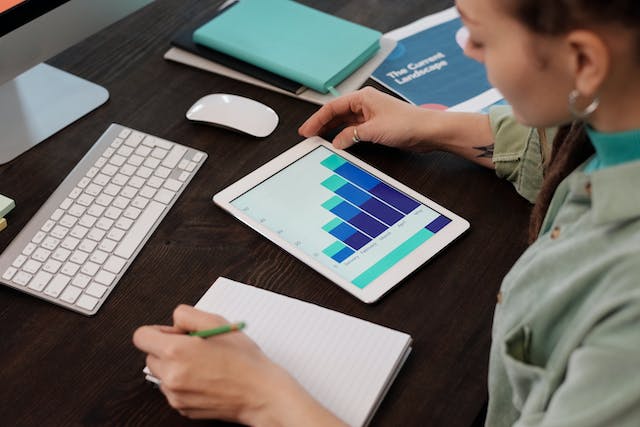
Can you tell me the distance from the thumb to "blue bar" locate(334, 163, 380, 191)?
11.8 inches

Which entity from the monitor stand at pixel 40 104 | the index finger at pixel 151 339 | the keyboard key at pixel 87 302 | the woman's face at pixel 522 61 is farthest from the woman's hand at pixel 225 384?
the monitor stand at pixel 40 104

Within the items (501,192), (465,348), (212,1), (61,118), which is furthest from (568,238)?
(212,1)

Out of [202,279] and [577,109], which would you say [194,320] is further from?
[577,109]

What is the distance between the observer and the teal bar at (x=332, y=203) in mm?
988

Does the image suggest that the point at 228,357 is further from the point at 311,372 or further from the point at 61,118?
the point at 61,118

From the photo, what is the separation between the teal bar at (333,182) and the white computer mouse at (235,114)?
0.14 metres

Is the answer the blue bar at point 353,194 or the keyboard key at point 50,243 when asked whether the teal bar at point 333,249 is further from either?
the keyboard key at point 50,243

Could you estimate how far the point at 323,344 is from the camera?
2.75 feet

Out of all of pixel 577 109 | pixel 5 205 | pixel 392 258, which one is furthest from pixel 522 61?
pixel 5 205

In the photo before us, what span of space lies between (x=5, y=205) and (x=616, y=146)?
0.71 m

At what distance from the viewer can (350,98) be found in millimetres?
1102

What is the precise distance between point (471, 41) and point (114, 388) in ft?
1.61

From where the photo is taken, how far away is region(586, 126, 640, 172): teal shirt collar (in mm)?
688

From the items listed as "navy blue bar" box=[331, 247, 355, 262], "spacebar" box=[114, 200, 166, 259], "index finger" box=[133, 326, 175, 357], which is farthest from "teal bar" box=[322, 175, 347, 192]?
"index finger" box=[133, 326, 175, 357]
